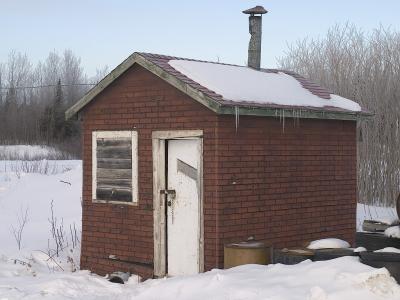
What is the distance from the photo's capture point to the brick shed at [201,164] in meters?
8.38

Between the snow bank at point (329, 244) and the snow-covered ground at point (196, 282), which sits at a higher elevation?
the snow bank at point (329, 244)

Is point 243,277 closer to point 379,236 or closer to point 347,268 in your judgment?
point 347,268

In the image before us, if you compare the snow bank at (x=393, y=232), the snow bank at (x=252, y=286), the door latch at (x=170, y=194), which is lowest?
the snow bank at (x=252, y=286)

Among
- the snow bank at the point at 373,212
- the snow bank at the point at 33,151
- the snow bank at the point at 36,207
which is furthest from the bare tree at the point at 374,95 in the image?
the snow bank at the point at 33,151

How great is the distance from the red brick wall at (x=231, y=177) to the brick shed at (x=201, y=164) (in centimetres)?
2

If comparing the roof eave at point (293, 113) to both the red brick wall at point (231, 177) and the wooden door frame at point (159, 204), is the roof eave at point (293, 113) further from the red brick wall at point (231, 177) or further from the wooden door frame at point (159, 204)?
the wooden door frame at point (159, 204)

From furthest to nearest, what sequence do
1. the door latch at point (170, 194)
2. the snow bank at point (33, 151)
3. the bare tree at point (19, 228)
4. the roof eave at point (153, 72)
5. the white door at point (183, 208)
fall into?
the snow bank at point (33, 151), the bare tree at point (19, 228), the door latch at point (170, 194), the white door at point (183, 208), the roof eave at point (153, 72)

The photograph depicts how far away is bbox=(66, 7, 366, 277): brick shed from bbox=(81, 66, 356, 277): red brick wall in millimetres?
16

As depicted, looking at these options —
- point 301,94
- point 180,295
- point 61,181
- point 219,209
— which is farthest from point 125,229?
point 61,181

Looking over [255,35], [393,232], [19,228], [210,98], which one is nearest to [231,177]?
[210,98]

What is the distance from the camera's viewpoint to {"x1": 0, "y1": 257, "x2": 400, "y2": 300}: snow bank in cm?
644

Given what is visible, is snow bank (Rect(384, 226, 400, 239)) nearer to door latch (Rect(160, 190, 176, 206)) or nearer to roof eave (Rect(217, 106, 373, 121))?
roof eave (Rect(217, 106, 373, 121))

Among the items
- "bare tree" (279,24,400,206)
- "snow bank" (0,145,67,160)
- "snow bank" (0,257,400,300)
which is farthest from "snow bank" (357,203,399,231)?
"snow bank" (0,145,67,160)

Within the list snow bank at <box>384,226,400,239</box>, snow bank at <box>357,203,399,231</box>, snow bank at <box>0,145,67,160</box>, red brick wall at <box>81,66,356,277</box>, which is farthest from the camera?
snow bank at <box>0,145,67,160</box>
